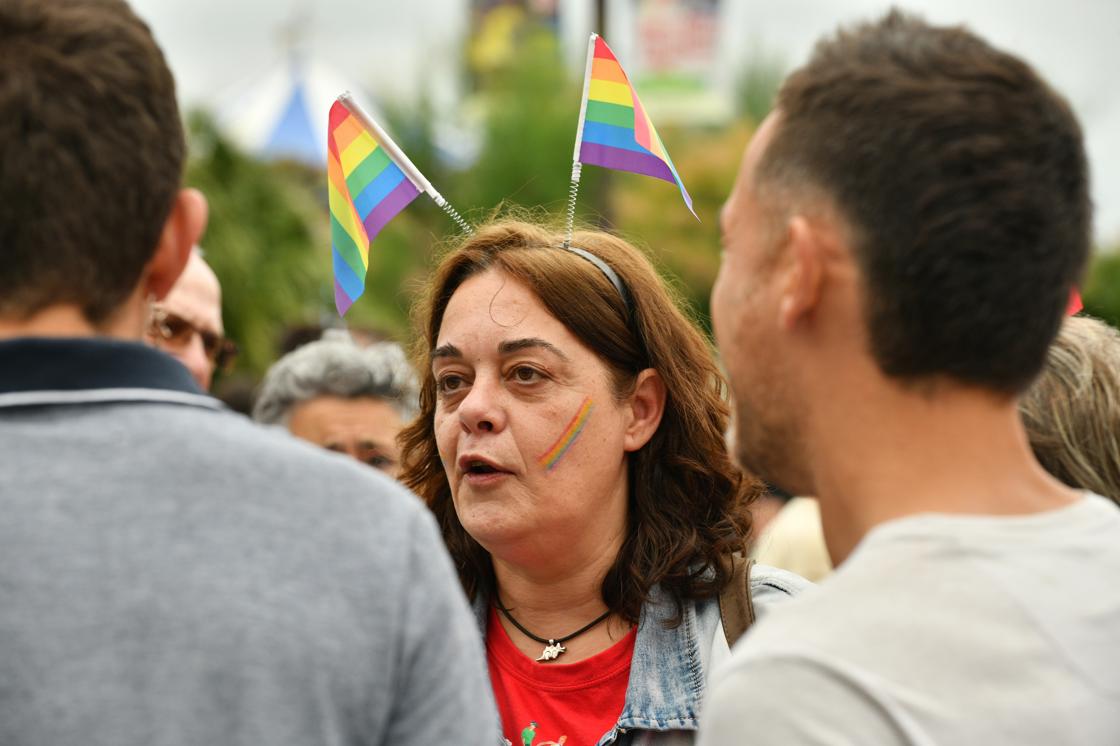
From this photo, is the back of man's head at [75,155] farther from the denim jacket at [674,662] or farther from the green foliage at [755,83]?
the green foliage at [755,83]

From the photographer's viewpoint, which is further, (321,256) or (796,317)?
(321,256)

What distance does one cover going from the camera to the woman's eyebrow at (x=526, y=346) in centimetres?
309

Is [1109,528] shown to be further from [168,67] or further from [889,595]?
[168,67]

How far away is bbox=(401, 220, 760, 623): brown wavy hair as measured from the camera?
3104 mm

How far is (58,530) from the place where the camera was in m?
1.48

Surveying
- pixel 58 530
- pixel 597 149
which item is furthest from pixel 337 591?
pixel 597 149

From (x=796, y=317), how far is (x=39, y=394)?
96 centimetres

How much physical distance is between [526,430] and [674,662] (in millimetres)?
635

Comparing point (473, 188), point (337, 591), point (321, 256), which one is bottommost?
point (473, 188)

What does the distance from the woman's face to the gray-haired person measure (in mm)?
1638

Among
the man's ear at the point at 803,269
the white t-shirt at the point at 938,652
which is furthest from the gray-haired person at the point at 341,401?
the white t-shirt at the point at 938,652

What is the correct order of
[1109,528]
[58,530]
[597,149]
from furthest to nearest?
[597,149] < [1109,528] < [58,530]

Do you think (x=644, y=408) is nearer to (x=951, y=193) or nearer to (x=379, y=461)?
(x=951, y=193)

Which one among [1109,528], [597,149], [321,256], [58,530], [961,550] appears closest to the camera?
[58,530]
